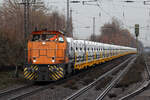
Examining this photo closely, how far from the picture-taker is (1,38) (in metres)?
16.8

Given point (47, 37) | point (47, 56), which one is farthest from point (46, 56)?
point (47, 37)

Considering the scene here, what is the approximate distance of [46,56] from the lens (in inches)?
563

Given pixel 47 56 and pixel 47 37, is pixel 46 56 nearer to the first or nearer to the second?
pixel 47 56

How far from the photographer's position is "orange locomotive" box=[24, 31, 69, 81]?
44.9ft

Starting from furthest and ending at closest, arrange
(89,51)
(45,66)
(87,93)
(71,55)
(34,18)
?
1. (34,18)
2. (89,51)
3. (71,55)
4. (45,66)
5. (87,93)

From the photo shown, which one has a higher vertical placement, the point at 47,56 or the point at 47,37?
the point at 47,37

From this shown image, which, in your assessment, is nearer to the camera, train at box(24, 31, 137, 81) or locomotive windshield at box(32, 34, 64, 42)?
train at box(24, 31, 137, 81)

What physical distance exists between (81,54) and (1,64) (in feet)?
22.2

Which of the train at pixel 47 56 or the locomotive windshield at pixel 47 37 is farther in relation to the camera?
the locomotive windshield at pixel 47 37

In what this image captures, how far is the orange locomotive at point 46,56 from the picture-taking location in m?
13.7

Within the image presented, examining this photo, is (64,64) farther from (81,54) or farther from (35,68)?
(81,54)

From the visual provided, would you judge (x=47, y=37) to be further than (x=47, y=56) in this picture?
Yes

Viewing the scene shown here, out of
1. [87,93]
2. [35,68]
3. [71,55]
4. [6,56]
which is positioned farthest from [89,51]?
[87,93]

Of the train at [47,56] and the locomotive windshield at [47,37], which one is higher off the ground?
the locomotive windshield at [47,37]
